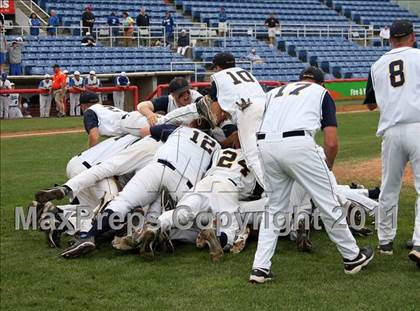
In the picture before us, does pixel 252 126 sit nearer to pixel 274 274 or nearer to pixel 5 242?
pixel 274 274

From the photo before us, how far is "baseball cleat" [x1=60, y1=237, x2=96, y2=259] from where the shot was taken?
6.67m

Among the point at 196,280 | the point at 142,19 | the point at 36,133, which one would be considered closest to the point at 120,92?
the point at 36,133

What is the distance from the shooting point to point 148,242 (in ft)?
21.0

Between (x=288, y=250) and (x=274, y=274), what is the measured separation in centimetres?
88

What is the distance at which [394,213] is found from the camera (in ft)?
20.9

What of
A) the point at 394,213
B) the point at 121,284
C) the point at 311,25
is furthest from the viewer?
the point at 311,25

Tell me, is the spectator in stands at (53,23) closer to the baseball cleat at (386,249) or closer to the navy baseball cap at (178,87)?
the navy baseball cap at (178,87)

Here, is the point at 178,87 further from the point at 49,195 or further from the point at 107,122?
the point at 49,195

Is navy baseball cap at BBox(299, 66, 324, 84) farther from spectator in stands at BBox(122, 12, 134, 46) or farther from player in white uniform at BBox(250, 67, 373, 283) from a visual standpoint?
spectator in stands at BBox(122, 12, 134, 46)

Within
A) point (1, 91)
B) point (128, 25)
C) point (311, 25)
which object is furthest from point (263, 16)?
point (1, 91)

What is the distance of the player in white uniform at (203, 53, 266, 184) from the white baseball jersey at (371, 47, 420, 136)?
1.44 metres

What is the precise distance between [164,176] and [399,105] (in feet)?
8.04

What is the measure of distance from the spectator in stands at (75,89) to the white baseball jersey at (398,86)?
18047 millimetres

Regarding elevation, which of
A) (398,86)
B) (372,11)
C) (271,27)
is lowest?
(398,86)
